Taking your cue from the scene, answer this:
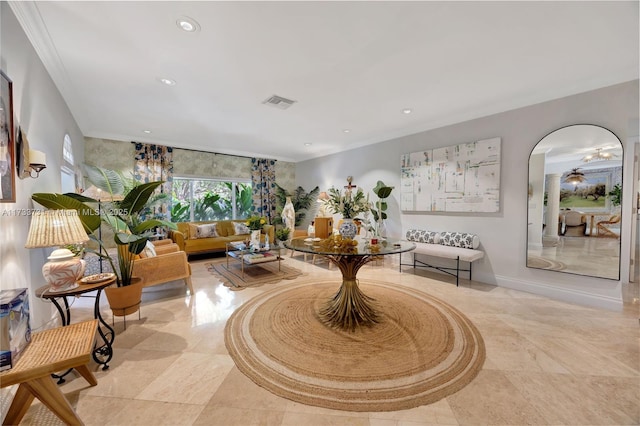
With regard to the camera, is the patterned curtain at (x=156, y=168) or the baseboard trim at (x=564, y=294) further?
the patterned curtain at (x=156, y=168)

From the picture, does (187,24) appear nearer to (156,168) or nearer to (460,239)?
(460,239)

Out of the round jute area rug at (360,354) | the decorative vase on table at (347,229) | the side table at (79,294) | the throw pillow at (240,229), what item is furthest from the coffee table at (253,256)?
the side table at (79,294)

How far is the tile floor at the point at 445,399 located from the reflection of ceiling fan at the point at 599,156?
1765mm

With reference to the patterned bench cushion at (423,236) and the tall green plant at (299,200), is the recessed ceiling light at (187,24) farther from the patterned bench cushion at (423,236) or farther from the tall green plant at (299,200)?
the tall green plant at (299,200)

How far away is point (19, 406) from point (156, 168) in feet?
16.8

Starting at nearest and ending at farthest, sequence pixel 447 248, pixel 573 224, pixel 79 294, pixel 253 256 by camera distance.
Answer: pixel 79 294, pixel 573 224, pixel 447 248, pixel 253 256

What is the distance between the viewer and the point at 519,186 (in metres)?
3.44

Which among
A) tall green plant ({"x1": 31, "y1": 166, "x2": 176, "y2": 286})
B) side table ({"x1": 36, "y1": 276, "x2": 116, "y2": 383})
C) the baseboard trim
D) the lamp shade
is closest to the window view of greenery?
tall green plant ({"x1": 31, "y1": 166, "x2": 176, "y2": 286})

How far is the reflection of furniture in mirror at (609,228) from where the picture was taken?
283 centimetres

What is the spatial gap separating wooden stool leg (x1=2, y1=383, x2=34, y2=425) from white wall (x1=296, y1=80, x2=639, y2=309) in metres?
4.82

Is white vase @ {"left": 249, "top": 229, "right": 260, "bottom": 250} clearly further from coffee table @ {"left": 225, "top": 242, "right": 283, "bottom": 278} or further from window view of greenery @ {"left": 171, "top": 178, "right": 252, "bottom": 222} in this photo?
window view of greenery @ {"left": 171, "top": 178, "right": 252, "bottom": 222}

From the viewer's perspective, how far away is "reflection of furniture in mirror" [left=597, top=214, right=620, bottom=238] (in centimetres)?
283

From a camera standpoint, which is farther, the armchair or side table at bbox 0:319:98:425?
the armchair

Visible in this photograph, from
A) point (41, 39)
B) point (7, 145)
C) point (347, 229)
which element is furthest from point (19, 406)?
point (41, 39)
